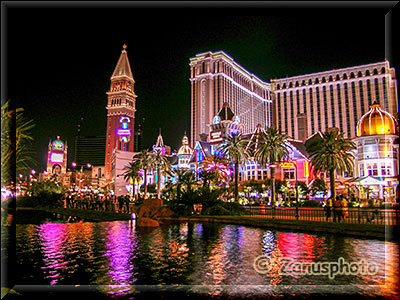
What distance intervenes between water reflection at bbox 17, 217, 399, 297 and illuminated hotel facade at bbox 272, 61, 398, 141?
121365mm

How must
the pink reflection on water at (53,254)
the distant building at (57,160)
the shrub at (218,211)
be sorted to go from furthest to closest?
1. the distant building at (57,160)
2. the shrub at (218,211)
3. the pink reflection on water at (53,254)

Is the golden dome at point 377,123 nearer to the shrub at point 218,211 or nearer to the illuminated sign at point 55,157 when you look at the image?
the shrub at point 218,211

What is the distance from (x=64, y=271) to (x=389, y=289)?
9.17m

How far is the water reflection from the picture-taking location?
8.21m

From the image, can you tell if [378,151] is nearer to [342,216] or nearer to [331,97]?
[342,216]

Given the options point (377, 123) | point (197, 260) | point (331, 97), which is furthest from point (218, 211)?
point (331, 97)

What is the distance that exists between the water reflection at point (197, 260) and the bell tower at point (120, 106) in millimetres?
138577

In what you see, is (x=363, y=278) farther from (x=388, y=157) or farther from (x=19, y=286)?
(x=388, y=157)

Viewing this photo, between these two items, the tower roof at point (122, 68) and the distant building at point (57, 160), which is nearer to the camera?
the distant building at point (57, 160)

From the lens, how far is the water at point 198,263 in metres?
7.98

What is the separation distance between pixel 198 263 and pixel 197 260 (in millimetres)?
450

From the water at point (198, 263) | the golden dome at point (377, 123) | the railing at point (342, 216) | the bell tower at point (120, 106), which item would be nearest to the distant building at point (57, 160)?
the bell tower at point (120, 106)

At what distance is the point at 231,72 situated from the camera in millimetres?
166000

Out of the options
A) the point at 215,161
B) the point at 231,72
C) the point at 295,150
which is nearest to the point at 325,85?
the point at 231,72
